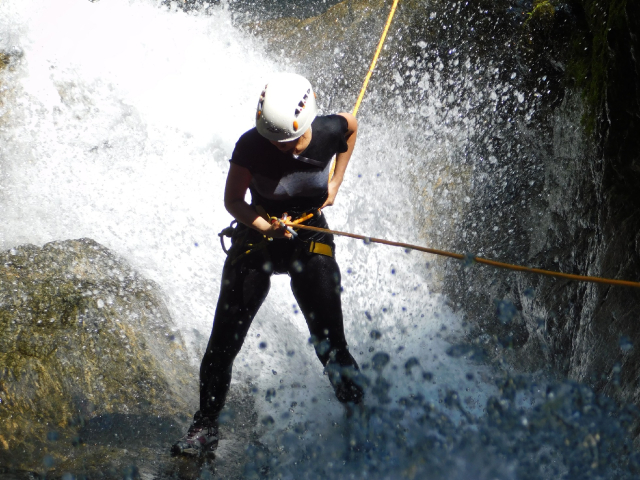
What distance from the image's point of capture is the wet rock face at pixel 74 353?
3.06 metres

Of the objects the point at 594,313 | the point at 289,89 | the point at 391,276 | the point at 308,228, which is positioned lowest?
the point at 391,276

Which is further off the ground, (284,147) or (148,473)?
(284,147)

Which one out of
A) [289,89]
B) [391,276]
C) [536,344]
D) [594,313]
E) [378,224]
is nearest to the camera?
[289,89]

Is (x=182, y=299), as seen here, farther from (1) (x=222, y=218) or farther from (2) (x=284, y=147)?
(2) (x=284, y=147)

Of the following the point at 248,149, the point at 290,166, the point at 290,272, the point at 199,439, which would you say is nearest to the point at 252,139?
the point at 248,149

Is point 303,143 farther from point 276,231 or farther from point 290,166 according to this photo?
point 276,231

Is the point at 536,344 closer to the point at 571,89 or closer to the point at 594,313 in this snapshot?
the point at 594,313

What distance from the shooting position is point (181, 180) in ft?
19.9

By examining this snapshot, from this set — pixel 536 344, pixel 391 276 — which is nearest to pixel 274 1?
pixel 391 276

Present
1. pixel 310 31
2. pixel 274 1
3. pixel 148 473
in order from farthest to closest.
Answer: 1. pixel 274 1
2. pixel 310 31
3. pixel 148 473

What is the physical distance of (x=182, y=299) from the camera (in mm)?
4566

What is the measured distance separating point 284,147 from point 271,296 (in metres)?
2.37

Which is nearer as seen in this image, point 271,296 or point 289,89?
point 289,89

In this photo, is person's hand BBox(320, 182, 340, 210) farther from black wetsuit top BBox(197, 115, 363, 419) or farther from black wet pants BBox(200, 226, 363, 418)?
black wet pants BBox(200, 226, 363, 418)
